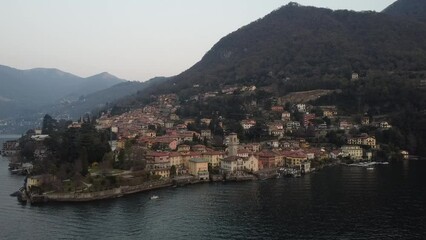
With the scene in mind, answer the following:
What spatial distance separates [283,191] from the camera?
44.2 meters

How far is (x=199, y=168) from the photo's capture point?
5359cm

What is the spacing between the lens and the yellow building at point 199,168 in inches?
2084

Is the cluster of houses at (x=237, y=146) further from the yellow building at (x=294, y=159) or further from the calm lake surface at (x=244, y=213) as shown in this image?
the calm lake surface at (x=244, y=213)

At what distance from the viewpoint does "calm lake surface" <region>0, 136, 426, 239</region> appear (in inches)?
1216

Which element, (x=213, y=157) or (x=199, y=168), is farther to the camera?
(x=213, y=157)

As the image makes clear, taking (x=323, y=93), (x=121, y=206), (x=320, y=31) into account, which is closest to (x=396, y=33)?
(x=320, y=31)

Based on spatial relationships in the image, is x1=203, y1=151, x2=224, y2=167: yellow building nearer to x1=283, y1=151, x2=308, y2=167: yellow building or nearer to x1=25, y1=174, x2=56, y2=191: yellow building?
x1=283, y1=151, x2=308, y2=167: yellow building

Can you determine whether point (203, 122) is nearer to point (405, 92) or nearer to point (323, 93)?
point (323, 93)

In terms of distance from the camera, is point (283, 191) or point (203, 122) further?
point (203, 122)

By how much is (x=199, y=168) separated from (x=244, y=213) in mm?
18497

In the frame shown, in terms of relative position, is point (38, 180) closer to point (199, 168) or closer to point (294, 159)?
point (199, 168)

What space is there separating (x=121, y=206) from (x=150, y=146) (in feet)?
85.3

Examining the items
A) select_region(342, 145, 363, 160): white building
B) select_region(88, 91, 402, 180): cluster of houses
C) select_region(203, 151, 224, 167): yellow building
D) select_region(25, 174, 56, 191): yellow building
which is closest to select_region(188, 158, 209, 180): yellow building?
select_region(88, 91, 402, 180): cluster of houses

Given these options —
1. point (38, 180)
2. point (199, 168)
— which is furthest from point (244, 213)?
point (38, 180)
